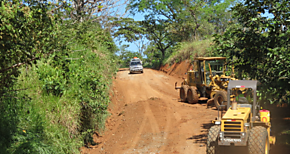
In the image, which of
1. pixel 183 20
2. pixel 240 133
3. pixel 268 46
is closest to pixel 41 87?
pixel 240 133

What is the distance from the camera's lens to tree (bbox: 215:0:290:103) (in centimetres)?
825

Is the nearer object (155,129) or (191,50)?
(155,129)

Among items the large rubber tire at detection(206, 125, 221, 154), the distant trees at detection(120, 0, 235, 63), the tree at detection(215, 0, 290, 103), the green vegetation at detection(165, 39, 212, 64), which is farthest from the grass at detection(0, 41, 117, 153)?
the distant trees at detection(120, 0, 235, 63)

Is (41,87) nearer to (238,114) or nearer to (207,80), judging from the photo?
(238,114)

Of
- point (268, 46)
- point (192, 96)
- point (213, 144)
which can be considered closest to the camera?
point (213, 144)

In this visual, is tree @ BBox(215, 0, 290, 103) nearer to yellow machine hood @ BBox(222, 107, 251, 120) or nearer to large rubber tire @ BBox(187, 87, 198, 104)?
yellow machine hood @ BBox(222, 107, 251, 120)

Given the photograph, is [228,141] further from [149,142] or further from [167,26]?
[167,26]

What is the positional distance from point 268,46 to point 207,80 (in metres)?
9.45

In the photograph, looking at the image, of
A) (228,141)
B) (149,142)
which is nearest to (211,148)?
(228,141)

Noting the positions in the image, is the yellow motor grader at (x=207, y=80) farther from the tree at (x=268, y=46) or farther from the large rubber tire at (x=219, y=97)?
the tree at (x=268, y=46)

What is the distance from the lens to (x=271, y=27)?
871 centimetres

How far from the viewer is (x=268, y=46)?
918 centimetres

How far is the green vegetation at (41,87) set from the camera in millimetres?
5420

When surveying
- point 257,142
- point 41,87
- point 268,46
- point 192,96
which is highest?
point 268,46
